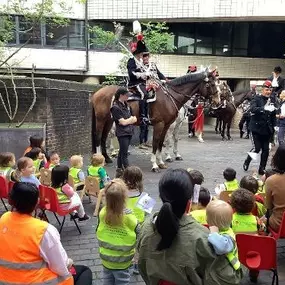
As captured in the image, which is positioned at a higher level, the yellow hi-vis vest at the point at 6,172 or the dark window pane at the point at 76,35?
the dark window pane at the point at 76,35

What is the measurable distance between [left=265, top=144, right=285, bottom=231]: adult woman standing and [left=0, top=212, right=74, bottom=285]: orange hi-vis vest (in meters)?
2.48

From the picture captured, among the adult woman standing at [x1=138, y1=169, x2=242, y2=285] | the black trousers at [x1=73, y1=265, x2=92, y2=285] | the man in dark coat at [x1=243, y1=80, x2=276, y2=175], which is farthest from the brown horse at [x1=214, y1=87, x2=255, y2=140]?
the adult woman standing at [x1=138, y1=169, x2=242, y2=285]

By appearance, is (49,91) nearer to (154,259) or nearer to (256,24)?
(154,259)

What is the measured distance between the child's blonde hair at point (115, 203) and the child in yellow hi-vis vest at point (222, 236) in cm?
89

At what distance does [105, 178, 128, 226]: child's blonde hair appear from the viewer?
3588mm

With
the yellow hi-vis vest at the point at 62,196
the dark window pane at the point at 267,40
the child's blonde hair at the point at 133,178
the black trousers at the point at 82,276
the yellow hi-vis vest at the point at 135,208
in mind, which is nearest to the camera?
the black trousers at the point at 82,276

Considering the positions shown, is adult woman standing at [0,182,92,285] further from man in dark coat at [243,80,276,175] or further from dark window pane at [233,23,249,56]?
dark window pane at [233,23,249,56]

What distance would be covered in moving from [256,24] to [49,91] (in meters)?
16.8

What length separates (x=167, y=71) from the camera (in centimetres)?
2298

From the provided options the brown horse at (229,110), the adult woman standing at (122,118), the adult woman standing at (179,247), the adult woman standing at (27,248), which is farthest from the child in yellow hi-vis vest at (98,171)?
the brown horse at (229,110)

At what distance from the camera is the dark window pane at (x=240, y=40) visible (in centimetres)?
2389

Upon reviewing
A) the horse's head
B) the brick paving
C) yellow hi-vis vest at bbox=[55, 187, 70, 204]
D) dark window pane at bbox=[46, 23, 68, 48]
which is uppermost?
dark window pane at bbox=[46, 23, 68, 48]

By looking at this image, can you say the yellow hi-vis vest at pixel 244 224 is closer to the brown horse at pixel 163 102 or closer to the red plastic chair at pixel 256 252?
the red plastic chair at pixel 256 252

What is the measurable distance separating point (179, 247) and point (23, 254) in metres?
1.18
